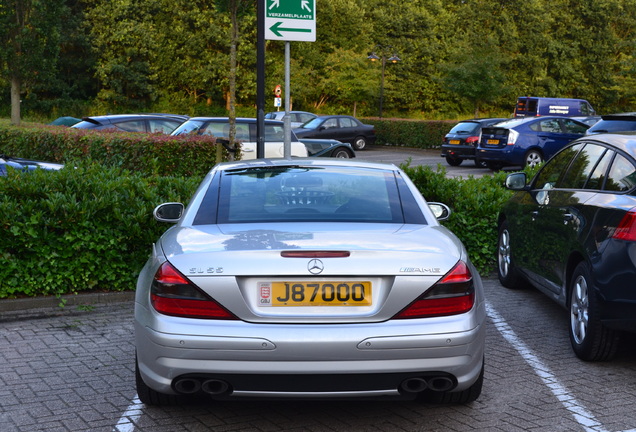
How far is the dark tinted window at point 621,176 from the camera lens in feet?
18.3

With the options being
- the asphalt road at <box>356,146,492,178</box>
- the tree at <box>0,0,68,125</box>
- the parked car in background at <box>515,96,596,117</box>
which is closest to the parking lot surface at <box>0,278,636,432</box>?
the asphalt road at <box>356,146,492,178</box>

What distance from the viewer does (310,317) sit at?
3803mm

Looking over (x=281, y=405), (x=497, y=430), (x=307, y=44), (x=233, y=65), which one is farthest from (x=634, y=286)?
(x=307, y=44)

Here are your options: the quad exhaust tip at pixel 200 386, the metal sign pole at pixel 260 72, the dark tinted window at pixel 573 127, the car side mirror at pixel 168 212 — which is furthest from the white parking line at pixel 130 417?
the dark tinted window at pixel 573 127

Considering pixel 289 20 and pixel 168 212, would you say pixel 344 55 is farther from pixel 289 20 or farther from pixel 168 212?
pixel 168 212

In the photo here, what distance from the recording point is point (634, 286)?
5.13 metres

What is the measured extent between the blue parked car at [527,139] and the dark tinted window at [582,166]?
1663 cm

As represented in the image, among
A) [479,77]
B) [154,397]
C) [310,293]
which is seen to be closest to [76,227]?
[154,397]

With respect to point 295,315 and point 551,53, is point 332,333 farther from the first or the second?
point 551,53

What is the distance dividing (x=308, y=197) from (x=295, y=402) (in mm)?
1174

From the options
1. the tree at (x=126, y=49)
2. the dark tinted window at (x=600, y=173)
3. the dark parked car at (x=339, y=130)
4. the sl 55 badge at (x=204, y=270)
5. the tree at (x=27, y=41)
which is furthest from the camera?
the tree at (x=126, y=49)

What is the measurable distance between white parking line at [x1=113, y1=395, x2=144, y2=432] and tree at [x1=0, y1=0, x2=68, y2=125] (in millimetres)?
22264

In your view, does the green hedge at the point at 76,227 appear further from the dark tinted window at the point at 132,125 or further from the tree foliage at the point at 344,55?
the tree foliage at the point at 344,55

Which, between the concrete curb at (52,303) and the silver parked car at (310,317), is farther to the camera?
the concrete curb at (52,303)
